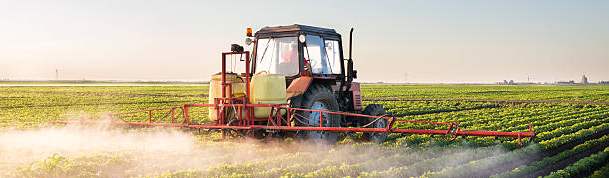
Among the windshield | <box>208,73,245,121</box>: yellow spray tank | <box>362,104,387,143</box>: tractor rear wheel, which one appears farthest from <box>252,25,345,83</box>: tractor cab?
<box>362,104,387,143</box>: tractor rear wheel

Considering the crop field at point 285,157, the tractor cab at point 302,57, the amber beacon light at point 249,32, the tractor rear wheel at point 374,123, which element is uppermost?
the amber beacon light at point 249,32

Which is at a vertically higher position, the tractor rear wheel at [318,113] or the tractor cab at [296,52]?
the tractor cab at [296,52]

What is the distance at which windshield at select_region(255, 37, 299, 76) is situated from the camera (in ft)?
30.3

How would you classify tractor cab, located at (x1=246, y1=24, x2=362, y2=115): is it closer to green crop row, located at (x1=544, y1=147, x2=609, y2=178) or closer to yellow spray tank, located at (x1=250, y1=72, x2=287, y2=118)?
yellow spray tank, located at (x1=250, y1=72, x2=287, y2=118)

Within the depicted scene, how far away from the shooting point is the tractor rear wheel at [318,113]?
27.6ft

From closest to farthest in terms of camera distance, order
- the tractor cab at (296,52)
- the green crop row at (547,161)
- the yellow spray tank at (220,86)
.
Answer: the green crop row at (547,161) < the yellow spray tank at (220,86) < the tractor cab at (296,52)

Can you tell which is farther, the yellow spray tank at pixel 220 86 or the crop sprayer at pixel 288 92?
the yellow spray tank at pixel 220 86

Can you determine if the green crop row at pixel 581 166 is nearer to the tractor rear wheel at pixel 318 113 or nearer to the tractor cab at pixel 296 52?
the tractor rear wheel at pixel 318 113

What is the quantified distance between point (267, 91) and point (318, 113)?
1.08 meters

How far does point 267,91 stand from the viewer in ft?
27.7

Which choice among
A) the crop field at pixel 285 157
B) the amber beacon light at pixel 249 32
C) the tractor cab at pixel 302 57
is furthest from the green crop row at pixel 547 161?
the amber beacon light at pixel 249 32

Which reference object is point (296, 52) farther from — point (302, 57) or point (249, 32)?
point (249, 32)

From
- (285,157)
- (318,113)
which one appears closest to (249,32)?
(318,113)

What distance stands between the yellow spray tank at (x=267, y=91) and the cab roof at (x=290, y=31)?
117 cm
